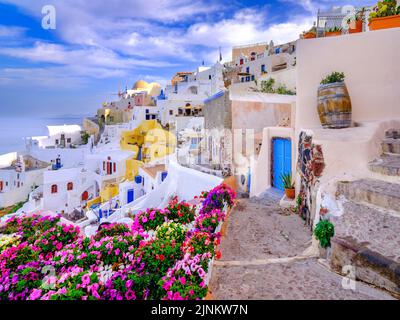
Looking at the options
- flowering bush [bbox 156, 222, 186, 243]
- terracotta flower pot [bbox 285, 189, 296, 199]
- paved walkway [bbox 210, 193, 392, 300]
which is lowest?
paved walkway [bbox 210, 193, 392, 300]

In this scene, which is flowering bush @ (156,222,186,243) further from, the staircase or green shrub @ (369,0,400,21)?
green shrub @ (369,0,400,21)

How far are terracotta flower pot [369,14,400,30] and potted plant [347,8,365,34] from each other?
83cm

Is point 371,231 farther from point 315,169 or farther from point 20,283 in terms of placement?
point 20,283

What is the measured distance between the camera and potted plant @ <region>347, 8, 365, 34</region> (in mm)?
9034

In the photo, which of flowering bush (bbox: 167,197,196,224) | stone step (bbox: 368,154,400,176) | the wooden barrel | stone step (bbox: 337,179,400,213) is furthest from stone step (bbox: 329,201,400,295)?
flowering bush (bbox: 167,197,196,224)

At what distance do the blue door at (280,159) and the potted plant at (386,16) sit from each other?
4.26m

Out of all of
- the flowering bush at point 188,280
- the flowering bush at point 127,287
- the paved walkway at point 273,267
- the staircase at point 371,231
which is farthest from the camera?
the flowering bush at point 127,287

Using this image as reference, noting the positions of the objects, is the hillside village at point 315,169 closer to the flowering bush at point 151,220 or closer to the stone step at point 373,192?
the stone step at point 373,192

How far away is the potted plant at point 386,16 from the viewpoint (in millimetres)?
7906

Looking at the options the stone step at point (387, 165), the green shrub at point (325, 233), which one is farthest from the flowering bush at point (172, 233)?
the stone step at point (387, 165)

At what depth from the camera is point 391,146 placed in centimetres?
619
